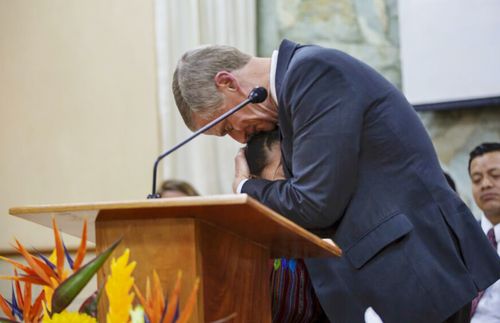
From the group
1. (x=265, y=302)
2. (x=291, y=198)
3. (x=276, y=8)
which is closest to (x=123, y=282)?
(x=265, y=302)

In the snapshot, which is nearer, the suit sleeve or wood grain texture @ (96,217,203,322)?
wood grain texture @ (96,217,203,322)

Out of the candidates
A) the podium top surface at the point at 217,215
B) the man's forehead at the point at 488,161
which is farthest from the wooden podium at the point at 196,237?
the man's forehead at the point at 488,161

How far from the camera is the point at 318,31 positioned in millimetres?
4488

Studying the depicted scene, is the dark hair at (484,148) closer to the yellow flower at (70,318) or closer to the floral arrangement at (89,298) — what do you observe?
the floral arrangement at (89,298)

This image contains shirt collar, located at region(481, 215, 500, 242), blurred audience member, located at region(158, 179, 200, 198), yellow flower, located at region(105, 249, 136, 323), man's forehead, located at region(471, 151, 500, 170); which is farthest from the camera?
blurred audience member, located at region(158, 179, 200, 198)

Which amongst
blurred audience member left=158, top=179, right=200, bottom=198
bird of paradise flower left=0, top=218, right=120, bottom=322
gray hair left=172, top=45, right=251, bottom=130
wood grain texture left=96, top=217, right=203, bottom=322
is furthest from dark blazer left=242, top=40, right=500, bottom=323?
blurred audience member left=158, top=179, right=200, bottom=198

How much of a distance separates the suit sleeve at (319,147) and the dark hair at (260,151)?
27cm

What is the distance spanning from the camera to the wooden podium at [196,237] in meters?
1.46

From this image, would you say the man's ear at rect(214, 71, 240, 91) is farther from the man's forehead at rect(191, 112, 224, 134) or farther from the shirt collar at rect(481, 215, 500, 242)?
the shirt collar at rect(481, 215, 500, 242)

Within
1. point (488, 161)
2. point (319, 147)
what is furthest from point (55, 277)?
point (488, 161)

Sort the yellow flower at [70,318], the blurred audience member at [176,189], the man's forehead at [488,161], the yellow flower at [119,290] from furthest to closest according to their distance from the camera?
the blurred audience member at [176,189]
the man's forehead at [488,161]
the yellow flower at [70,318]
the yellow flower at [119,290]

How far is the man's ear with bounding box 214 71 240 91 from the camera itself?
232 centimetres

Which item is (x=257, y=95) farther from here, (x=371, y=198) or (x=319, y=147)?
(x=371, y=198)

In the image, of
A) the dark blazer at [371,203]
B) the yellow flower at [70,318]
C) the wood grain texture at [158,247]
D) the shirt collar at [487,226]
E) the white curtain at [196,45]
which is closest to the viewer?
A: the yellow flower at [70,318]
